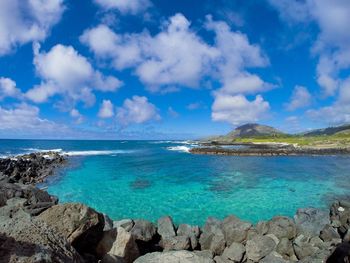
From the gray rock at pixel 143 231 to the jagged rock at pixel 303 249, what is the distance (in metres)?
6.98

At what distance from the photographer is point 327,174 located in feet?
143

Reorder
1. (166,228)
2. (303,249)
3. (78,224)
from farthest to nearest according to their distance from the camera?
(166,228)
(303,249)
(78,224)

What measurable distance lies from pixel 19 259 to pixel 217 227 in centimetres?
1259

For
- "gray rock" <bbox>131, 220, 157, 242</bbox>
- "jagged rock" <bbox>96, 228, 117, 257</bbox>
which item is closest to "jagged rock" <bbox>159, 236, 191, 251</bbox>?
"gray rock" <bbox>131, 220, 157, 242</bbox>

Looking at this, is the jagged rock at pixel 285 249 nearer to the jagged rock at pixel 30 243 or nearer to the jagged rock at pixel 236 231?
the jagged rock at pixel 236 231

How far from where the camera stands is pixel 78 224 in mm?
9344

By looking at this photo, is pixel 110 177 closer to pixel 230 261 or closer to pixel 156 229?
pixel 156 229

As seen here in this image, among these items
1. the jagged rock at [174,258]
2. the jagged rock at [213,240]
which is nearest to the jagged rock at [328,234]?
the jagged rock at [213,240]

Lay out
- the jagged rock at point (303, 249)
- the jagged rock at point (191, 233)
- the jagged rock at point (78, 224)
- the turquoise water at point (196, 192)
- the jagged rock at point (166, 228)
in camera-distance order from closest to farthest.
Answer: the jagged rock at point (78, 224), the jagged rock at point (303, 249), the jagged rock at point (191, 233), the jagged rock at point (166, 228), the turquoise water at point (196, 192)

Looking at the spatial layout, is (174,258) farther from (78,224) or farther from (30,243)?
(30,243)

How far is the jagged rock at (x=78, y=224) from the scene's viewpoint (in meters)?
9.17

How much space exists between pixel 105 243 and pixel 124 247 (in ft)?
2.35

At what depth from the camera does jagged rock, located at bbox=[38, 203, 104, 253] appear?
917 centimetres

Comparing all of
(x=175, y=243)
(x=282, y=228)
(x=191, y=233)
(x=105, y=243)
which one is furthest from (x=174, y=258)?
(x=282, y=228)
